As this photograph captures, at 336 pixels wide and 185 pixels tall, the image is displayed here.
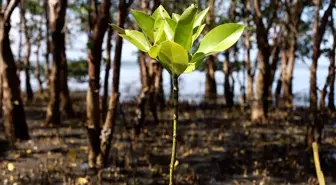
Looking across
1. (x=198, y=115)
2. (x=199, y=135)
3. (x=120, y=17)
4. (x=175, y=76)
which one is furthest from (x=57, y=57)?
(x=175, y=76)

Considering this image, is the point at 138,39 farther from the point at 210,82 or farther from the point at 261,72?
the point at 210,82

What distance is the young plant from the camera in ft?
3.58

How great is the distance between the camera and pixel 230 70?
13500 millimetres

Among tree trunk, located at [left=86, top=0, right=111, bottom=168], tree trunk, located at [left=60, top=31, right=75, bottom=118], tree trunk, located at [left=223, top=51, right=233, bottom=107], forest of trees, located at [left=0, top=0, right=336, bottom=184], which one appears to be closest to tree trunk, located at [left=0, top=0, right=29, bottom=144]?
forest of trees, located at [left=0, top=0, right=336, bottom=184]

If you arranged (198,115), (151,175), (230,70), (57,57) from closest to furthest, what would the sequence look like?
(151,175)
(57,57)
(198,115)
(230,70)

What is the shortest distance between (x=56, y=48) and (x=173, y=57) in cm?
778

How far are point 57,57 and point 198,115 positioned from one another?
4.61m

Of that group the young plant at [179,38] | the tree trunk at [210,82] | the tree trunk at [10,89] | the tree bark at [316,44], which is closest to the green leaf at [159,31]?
the young plant at [179,38]

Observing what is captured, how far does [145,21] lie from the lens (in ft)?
Answer: 3.79

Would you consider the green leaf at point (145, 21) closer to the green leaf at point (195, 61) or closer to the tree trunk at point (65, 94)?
the green leaf at point (195, 61)

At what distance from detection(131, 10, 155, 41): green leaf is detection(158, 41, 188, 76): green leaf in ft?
0.26

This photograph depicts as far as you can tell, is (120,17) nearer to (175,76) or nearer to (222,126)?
(175,76)

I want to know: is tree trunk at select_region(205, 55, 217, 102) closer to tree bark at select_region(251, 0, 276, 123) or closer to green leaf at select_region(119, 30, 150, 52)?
tree bark at select_region(251, 0, 276, 123)

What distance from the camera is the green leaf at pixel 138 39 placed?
1.18 metres
